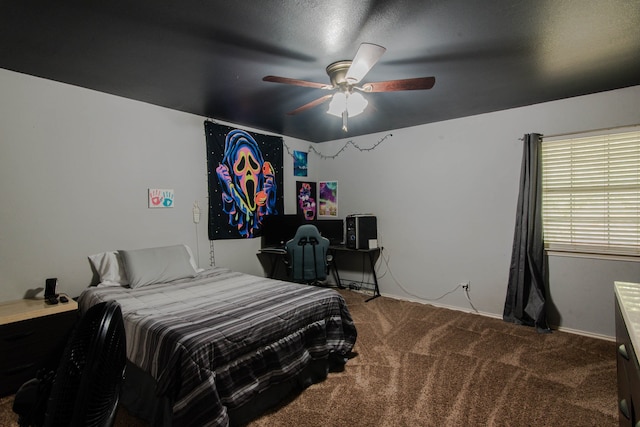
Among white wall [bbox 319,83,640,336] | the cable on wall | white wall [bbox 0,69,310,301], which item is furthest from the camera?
the cable on wall

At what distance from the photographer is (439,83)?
2.76 m

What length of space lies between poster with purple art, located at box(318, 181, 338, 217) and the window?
8.84 feet

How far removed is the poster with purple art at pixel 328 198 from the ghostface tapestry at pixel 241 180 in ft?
2.60

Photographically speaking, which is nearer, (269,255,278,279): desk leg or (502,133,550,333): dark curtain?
(502,133,550,333): dark curtain

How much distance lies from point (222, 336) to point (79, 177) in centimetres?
211

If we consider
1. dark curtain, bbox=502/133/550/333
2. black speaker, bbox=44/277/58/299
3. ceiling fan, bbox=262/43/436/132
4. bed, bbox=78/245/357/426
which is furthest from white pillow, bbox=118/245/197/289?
dark curtain, bbox=502/133/550/333

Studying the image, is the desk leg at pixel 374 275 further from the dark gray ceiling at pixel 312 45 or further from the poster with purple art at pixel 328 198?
the dark gray ceiling at pixel 312 45

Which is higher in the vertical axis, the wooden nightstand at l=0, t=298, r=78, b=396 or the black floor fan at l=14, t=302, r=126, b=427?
the black floor fan at l=14, t=302, r=126, b=427

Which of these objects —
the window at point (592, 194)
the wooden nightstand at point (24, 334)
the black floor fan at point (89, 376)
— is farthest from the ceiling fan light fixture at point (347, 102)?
the wooden nightstand at point (24, 334)

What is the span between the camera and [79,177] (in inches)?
110

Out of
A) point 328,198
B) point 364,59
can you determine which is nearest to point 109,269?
point 364,59

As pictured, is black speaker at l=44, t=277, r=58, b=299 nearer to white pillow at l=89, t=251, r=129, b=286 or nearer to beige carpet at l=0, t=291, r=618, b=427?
white pillow at l=89, t=251, r=129, b=286

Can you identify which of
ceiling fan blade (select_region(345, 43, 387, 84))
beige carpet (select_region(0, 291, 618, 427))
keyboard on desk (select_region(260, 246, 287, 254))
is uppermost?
ceiling fan blade (select_region(345, 43, 387, 84))

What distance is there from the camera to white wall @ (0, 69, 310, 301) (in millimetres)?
2482
